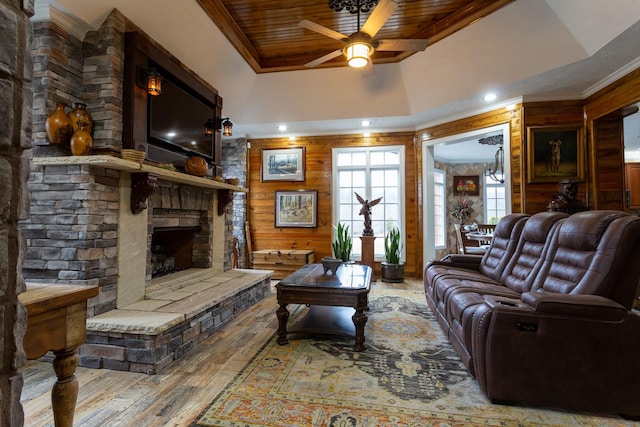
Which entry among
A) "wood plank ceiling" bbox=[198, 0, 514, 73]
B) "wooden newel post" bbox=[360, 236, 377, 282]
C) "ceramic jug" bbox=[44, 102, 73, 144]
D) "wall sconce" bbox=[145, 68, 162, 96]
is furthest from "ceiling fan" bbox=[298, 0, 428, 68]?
"wooden newel post" bbox=[360, 236, 377, 282]

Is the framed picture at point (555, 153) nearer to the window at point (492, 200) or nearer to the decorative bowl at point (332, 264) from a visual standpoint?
the decorative bowl at point (332, 264)

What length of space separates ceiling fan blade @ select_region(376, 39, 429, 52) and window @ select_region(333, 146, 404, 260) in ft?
9.72

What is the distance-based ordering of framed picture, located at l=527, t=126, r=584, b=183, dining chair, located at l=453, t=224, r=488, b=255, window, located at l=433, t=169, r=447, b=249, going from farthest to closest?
1. window, located at l=433, t=169, r=447, b=249
2. dining chair, located at l=453, t=224, r=488, b=255
3. framed picture, located at l=527, t=126, r=584, b=183

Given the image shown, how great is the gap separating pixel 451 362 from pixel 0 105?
277 centimetres

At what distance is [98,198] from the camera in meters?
2.48

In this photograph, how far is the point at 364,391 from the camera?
2.00 m

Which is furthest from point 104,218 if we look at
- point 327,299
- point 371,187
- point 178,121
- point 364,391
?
point 371,187

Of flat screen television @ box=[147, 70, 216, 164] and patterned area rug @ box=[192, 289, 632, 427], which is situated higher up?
flat screen television @ box=[147, 70, 216, 164]

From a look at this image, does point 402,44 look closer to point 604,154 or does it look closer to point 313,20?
point 313,20

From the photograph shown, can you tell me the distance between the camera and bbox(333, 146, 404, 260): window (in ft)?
19.9

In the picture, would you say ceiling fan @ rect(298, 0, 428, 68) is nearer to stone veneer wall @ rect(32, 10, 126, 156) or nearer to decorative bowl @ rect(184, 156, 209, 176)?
stone veneer wall @ rect(32, 10, 126, 156)

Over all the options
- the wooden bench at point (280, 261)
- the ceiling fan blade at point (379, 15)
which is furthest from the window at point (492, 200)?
the ceiling fan blade at point (379, 15)

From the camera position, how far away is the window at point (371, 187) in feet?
19.9

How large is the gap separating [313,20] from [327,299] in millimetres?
3228
